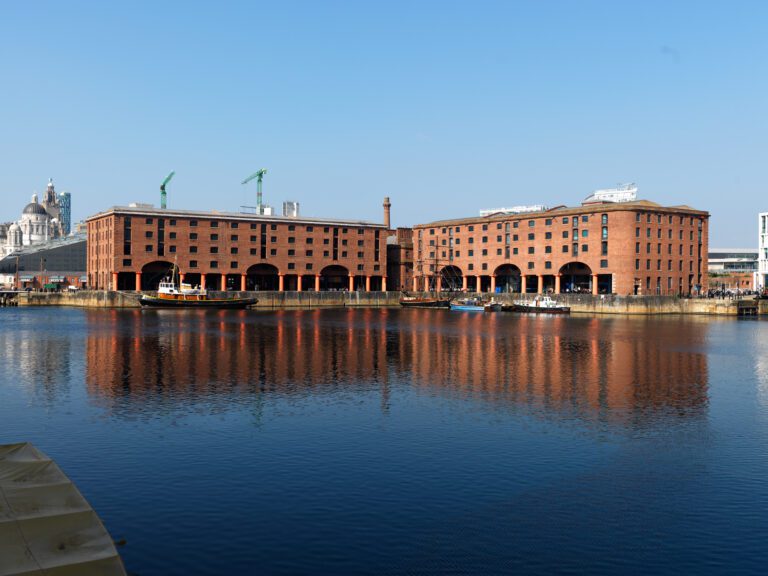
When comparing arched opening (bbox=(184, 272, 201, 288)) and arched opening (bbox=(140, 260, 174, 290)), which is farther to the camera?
arched opening (bbox=(184, 272, 201, 288))

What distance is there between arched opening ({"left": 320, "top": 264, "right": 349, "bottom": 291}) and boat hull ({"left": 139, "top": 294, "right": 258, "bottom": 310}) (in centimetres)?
2523

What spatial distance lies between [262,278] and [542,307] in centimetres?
6298

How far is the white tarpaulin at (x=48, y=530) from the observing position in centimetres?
1225

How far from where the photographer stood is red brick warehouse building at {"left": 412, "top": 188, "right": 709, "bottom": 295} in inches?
5394

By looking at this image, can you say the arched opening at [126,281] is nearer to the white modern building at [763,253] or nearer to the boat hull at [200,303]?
the boat hull at [200,303]

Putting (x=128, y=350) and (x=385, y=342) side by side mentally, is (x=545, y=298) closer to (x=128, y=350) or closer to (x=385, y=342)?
(x=385, y=342)

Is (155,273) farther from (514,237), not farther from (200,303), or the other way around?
(514,237)

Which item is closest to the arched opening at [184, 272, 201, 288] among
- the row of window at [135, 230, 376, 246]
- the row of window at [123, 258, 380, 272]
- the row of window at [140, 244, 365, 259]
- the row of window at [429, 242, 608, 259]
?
the row of window at [123, 258, 380, 272]

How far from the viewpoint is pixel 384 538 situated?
58.0ft

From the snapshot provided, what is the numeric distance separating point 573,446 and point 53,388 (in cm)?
2770

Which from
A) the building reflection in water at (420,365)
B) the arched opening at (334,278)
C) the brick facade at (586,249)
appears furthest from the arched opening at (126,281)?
the brick facade at (586,249)

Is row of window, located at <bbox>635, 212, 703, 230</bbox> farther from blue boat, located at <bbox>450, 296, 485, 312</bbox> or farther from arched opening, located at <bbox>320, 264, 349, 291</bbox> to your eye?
arched opening, located at <bbox>320, 264, 349, 291</bbox>

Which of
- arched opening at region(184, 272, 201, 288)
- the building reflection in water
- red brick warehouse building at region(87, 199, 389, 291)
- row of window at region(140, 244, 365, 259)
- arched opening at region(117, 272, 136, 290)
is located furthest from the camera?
arched opening at region(184, 272, 201, 288)

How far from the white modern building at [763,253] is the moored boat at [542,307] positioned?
58.7m
